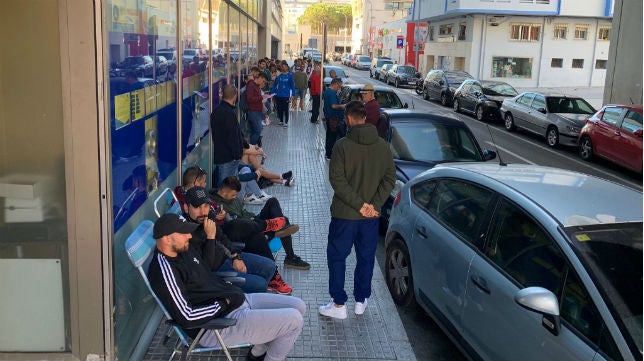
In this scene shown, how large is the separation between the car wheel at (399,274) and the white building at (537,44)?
1368 inches

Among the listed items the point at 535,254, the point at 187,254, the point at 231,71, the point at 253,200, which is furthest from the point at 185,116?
the point at 231,71

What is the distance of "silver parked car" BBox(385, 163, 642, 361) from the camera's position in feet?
11.1

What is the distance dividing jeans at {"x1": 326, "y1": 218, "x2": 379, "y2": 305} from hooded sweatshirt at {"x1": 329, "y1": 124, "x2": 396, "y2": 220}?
0.11m

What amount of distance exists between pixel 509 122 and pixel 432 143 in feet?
40.4

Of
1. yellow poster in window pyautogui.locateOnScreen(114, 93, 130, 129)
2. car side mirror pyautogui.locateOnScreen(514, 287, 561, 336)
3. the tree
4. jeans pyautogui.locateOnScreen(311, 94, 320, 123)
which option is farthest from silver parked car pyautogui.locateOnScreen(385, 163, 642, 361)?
the tree

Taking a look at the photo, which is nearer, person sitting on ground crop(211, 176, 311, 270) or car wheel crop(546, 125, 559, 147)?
person sitting on ground crop(211, 176, 311, 270)

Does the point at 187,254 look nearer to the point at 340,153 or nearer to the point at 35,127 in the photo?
the point at 35,127

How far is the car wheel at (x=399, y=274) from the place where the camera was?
564 cm

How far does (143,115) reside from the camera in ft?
15.6

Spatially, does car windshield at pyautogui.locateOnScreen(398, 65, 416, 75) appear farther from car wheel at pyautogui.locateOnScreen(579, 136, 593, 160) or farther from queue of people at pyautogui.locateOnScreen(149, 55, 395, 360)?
queue of people at pyautogui.locateOnScreen(149, 55, 395, 360)

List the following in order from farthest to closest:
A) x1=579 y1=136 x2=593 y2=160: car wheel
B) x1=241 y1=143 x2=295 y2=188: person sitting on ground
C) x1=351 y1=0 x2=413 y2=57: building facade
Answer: x1=351 y1=0 x2=413 y2=57: building facade, x1=579 y1=136 x2=593 y2=160: car wheel, x1=241 y1=143 x2=295 y2=188: person sitting on ground

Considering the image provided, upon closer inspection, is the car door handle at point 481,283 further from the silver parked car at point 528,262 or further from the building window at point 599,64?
the building window at point 599,64

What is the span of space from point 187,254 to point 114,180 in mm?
687

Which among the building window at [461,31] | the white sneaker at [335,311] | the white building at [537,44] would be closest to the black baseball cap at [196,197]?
the white sneaker at [335,311]
